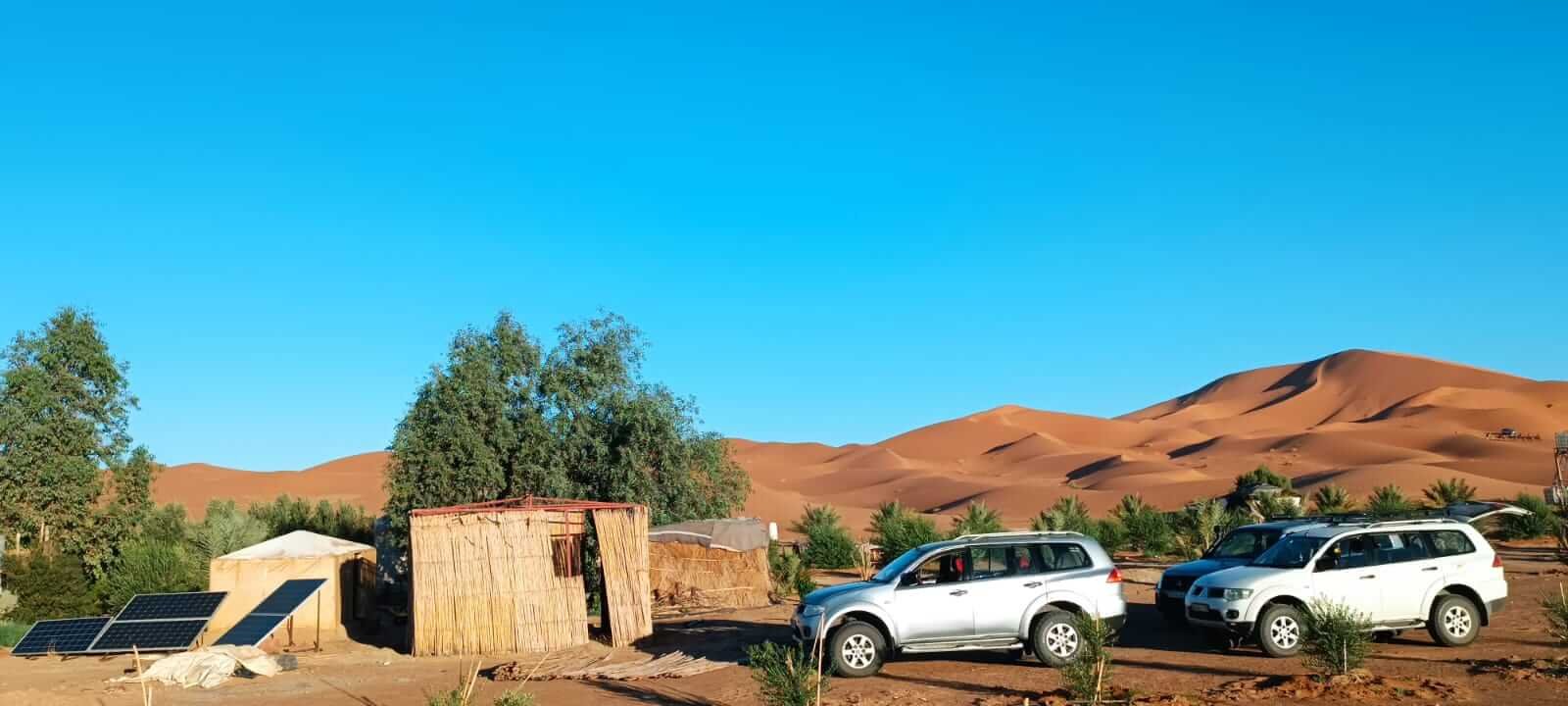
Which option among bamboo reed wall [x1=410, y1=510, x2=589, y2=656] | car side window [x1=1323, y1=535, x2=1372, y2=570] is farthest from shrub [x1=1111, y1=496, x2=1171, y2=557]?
bamboo reed wall [x1=410, y1=510, x2=589, y2=656]

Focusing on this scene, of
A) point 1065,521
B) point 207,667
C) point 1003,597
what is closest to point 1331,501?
point 1065,521

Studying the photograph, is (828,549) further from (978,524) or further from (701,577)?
(701,577)

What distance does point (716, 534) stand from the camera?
24500 millimetres

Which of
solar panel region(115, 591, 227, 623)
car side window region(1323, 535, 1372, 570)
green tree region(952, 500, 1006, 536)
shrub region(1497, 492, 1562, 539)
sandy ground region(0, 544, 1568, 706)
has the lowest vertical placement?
sandy ground region(0, 544, 1568, 706)

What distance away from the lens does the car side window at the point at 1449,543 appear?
15.1 metres

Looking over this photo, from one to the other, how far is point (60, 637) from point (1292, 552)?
17712mm

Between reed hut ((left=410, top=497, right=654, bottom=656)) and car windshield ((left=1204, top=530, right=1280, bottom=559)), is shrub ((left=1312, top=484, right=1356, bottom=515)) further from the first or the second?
reed hut ((left=410, top=497, right=654, bottom=656))

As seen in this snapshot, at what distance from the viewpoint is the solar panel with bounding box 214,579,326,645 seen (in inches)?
695

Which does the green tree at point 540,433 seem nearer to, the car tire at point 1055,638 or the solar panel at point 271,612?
the solar panel at point 271,612

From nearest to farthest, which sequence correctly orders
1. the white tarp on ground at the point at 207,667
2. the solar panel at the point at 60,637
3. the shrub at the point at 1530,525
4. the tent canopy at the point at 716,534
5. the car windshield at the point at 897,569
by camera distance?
the car windshield at the point at 897,569
the white tarp on ground at the point at 207,667
the solar panel at the point at 60,637
the tent canopy at the point at 716,534
the shrub at the point at 1530,525

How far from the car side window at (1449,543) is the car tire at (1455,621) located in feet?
1.81

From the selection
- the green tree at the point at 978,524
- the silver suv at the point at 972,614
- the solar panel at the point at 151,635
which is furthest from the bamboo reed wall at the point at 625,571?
the green tree at the point at 978,524

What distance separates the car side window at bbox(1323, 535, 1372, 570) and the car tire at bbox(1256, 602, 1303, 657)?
2.99 feet

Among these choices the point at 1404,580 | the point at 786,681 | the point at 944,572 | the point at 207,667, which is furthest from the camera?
the point at 207,667
